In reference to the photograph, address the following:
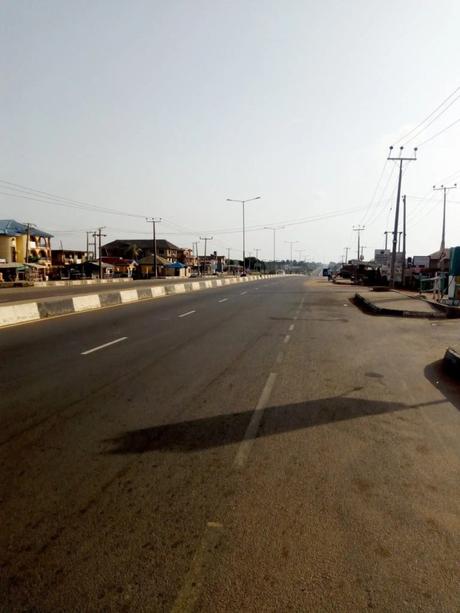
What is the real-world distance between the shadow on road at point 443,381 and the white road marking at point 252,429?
2.72 m

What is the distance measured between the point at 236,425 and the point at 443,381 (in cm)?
443

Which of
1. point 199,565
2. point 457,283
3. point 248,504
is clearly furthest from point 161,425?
point 457,283

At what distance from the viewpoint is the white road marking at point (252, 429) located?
4.28 meters

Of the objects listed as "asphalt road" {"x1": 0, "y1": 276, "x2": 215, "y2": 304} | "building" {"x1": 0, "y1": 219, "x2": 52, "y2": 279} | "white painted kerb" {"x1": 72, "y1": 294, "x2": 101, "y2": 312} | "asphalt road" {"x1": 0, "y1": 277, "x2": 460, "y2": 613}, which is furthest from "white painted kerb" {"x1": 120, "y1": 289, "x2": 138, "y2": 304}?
"building" {"x1": 0, "y1": 219, "x2": 52, "y2": 279}

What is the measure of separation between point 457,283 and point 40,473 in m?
19.9

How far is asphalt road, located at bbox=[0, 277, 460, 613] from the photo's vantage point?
8.54 ft

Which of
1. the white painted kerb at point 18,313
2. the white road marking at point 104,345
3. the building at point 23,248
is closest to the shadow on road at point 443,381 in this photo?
the white road marking at point 104,345

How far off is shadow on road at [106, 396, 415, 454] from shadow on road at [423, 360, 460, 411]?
109 centimetres

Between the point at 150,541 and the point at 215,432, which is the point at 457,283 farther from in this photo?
the point at 150,541

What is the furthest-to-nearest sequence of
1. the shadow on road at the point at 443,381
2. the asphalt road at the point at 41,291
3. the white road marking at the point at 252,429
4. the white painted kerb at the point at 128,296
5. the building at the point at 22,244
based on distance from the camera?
the building at the point at 22,244 < the asphalt road at the point at 41,291 < the white painted kerb at the point at 128,296 < the shadow on road at the point at 443,381 < the white road marking at the point at 252,429

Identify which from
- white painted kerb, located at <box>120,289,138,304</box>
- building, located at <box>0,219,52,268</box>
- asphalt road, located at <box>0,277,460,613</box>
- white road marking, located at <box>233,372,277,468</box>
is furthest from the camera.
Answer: building, located at <box>0,219,52,268</box>

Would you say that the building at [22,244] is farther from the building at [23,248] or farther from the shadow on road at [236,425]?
the shadow on road at [236,425]

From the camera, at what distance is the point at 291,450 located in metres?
4.52

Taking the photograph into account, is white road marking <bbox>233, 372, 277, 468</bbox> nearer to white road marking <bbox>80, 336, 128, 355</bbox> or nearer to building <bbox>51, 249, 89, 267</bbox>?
white road marking <bbox>80, 336, 128, 355</bbox>
